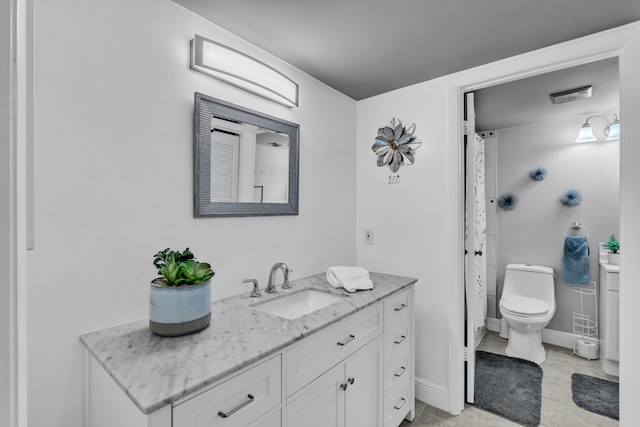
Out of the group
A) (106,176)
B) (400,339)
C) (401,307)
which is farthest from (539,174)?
(106,176)

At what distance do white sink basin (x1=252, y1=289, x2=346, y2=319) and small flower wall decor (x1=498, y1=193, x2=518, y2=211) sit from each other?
8.53ft

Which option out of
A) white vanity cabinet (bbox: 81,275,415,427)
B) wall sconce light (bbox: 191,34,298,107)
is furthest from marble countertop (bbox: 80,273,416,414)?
wall sconce light (bbox: 191,34,298,107)

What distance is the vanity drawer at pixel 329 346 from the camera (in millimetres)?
1171

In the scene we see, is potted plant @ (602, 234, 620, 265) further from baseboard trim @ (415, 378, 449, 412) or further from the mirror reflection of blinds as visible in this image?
the mirror reflection of blinds

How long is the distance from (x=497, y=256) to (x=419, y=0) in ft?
9.72

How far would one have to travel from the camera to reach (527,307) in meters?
2.86

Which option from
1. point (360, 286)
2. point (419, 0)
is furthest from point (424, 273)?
point (419, 0)

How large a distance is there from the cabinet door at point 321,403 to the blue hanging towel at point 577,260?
2.75 meters

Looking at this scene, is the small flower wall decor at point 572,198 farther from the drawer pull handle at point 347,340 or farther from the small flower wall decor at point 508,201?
the drawer pull handle at point 347,340

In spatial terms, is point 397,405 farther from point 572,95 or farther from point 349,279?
point 572,95

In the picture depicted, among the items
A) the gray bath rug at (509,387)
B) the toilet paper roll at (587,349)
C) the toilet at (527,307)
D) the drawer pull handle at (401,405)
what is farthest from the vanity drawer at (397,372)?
the toilet paper roll at (587,349)

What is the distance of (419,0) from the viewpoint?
4.48 ft
